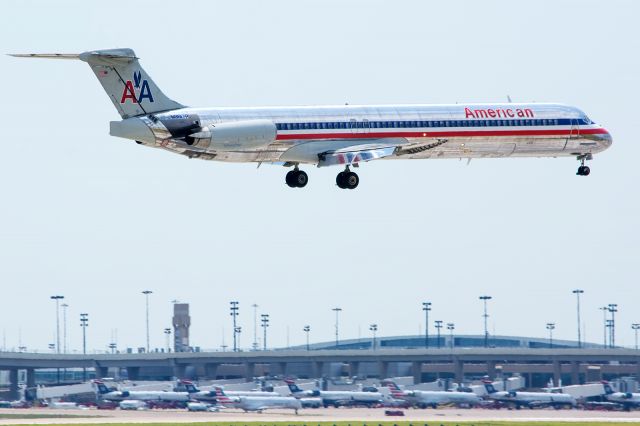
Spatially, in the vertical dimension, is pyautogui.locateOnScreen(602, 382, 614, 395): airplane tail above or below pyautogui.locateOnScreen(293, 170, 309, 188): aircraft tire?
below

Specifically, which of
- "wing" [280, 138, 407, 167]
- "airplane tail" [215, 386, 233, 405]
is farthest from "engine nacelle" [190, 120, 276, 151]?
"airplane tail" [215, 386, 233, 405]

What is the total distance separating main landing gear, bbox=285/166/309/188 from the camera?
7388 centimetres

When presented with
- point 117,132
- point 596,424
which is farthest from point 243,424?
point 117,132

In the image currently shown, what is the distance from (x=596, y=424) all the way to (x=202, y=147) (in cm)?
3449

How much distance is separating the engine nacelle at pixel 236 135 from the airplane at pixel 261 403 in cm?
4673

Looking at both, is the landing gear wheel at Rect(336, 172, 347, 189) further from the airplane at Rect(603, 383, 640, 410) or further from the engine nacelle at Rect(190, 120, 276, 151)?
the airplane at Rect(603, 383, 640, 410)

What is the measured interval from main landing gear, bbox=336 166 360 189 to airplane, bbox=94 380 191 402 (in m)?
51.0

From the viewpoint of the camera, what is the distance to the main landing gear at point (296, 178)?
7388 centimetres

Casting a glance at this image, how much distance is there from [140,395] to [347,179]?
172 ft

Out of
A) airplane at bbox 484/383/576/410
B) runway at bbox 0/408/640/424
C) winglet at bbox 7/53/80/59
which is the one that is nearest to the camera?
winglet at bbox 7/53/80/59

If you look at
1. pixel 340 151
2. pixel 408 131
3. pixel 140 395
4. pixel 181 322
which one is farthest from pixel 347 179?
pixel 181 322

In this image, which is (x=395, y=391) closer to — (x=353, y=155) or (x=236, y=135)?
(x=353, y=155)

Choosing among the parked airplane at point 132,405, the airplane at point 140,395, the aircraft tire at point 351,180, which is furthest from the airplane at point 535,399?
the aircraft tire at point 351,180

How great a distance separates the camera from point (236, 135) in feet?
219
